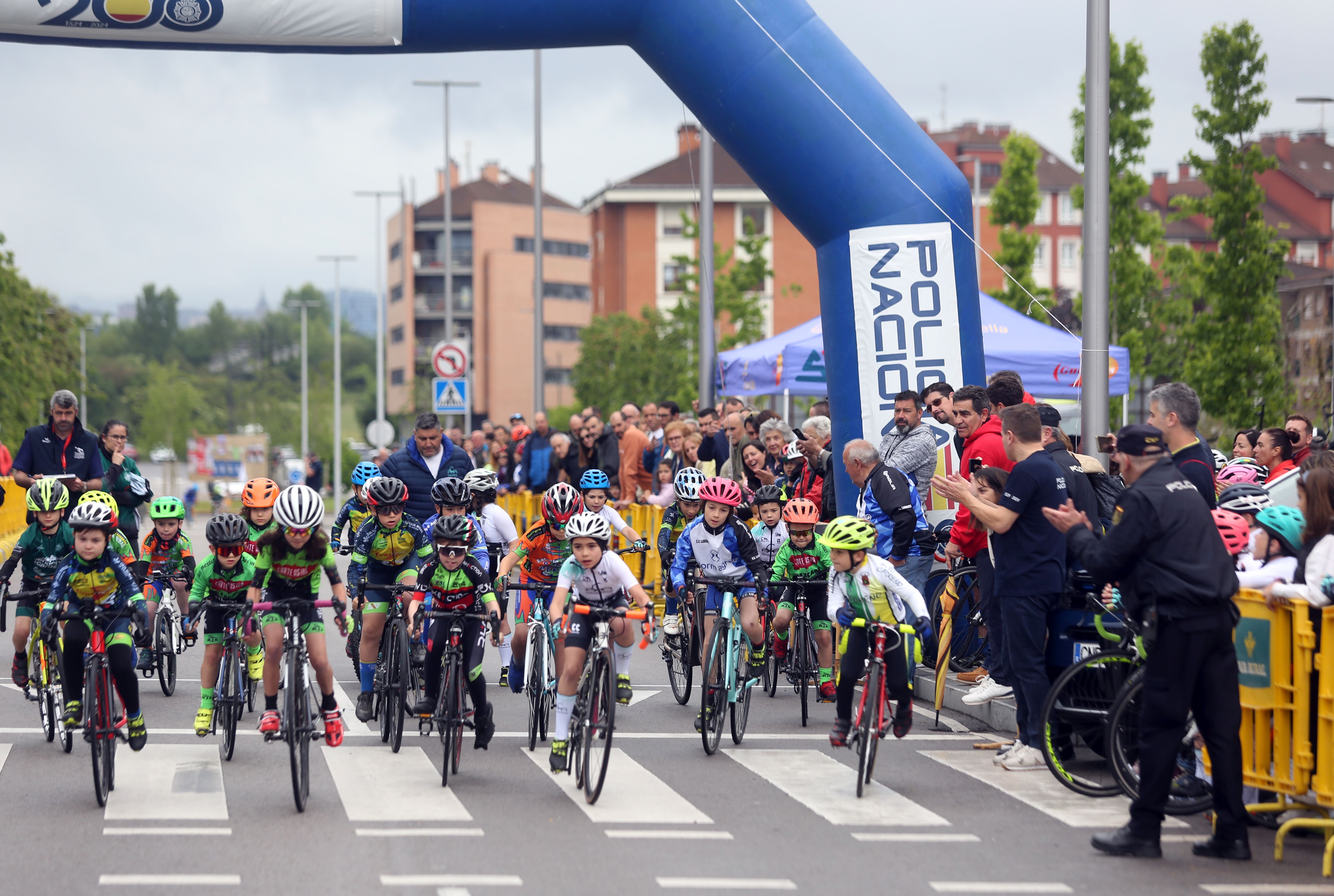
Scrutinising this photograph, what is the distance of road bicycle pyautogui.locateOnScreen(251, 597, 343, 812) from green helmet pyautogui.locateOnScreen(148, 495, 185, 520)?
2.97 meters

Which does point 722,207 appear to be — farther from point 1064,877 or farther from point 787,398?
point 1064,877

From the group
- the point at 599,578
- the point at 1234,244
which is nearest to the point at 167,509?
the point at 599,578

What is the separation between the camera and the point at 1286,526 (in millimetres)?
7609

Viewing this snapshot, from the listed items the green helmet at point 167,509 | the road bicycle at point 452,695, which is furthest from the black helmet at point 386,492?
the green helmet at point 167,509

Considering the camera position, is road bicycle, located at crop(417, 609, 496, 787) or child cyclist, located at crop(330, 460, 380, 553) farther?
child cyclist, located at crop(330, 460, 380, 553)

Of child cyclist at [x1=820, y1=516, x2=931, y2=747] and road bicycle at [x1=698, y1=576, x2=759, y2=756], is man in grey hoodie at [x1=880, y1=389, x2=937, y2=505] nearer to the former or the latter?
road bicycle at [x1=698, y1=576, x2=759, y2=756]

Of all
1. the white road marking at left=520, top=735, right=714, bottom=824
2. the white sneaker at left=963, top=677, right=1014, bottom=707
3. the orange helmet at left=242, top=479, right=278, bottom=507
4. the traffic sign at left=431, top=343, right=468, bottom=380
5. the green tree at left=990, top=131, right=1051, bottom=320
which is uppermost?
the green tree at left=990, top=131, right=1051, bottom=320

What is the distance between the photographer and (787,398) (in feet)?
77.1

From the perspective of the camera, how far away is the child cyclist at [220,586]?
30.4 feet

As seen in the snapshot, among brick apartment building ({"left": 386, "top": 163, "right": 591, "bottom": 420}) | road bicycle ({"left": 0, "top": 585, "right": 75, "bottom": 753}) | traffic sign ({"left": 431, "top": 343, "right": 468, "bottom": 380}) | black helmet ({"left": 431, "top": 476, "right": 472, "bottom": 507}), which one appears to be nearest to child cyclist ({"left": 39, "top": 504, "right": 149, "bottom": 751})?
road bicycle ({"left": 0, "top": 585, "right": 75, "bottom": 753})

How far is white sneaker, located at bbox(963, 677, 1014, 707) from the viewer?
10602 millimetres

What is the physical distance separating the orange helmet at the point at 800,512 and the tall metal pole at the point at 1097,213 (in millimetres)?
2811

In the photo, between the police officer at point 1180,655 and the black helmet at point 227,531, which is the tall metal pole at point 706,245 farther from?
the police officer at point 1180,655

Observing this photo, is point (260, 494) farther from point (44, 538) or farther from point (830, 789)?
point (830, 789)
